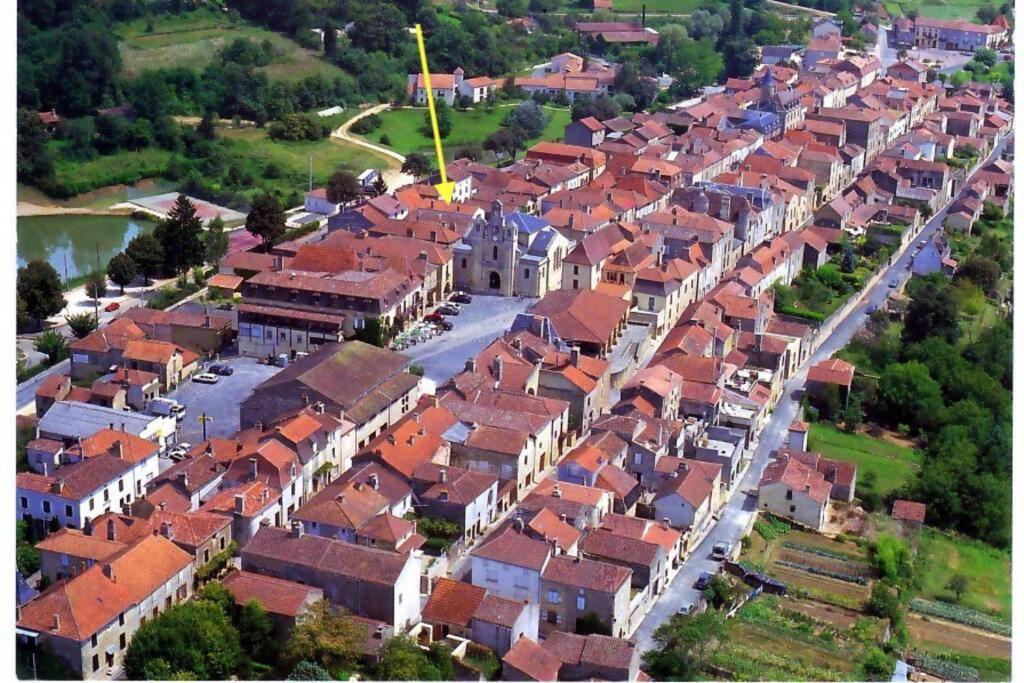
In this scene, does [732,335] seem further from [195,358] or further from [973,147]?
[973,147]

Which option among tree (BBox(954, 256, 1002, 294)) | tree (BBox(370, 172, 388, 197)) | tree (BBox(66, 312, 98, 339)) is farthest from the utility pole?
tree (BBox(954, 256, 1002, 294))

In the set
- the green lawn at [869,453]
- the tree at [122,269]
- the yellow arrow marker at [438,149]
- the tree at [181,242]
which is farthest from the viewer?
the yellow arrow marker at [438,149]

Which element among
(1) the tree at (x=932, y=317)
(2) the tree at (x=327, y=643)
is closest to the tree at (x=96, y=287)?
(2) the tree at (x=327, y=643)

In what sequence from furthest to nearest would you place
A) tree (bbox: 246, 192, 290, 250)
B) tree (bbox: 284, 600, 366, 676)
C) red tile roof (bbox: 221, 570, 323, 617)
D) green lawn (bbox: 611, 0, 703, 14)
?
green lawn (bbox: 611, 0, 703, 14), tree (bbox: 246, 192, 290, 250), red tile roof (bbox: 221, 570, 323, 617), tree (bbox: 284, 600, 366, 676)

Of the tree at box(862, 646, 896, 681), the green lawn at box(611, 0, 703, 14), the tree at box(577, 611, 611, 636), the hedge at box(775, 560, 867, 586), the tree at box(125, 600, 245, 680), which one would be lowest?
the hedge at box(775, 560, 867, 586)

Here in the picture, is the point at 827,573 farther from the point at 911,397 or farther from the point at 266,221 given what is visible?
the point at 266,221

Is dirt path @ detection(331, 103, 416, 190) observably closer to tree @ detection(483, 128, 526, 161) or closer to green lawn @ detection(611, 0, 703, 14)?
tree @ detection(483, 128, 526, 161)

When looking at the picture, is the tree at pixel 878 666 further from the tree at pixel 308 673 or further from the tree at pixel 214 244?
the tree at pixel 214 244
